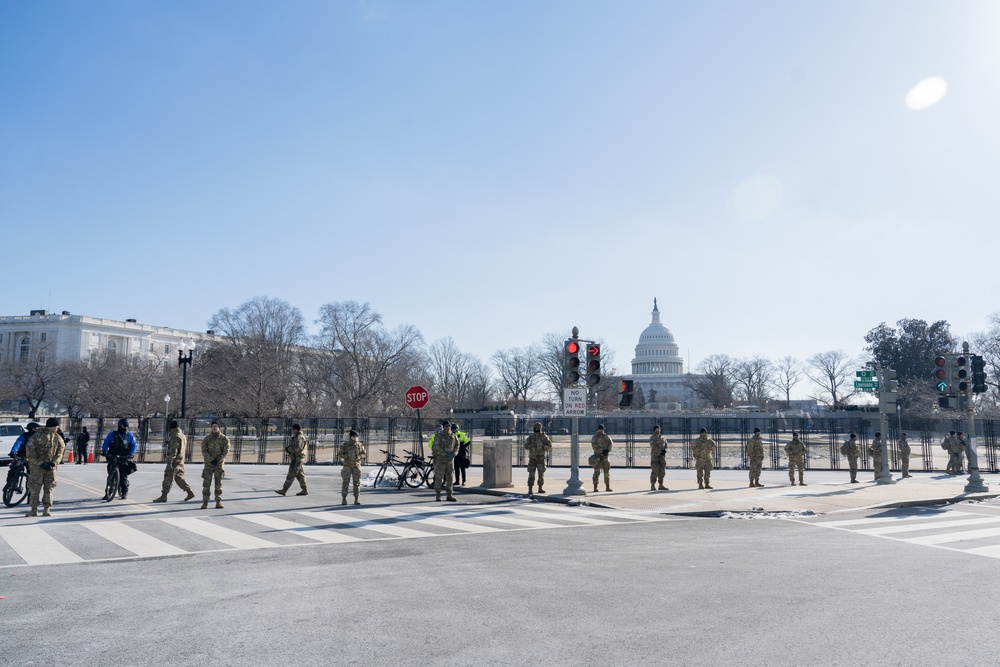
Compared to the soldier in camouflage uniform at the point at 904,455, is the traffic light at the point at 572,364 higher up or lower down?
higher up

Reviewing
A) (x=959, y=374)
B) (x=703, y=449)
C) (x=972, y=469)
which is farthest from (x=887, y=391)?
(x=703, y=449)

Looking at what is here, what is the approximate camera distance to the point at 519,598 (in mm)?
7801

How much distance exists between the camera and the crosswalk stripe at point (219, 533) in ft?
37.8

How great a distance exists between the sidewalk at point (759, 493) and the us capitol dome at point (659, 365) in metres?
123

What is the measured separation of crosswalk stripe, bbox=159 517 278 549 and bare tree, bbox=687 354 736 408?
119239 mm

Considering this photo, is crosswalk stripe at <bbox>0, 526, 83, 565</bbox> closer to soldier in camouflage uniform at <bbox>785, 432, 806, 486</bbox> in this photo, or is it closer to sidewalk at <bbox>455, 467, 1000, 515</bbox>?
sidewalk at <bbox>455, 467, 1000, 515</bbox>

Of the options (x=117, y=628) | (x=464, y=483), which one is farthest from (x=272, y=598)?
(x=464, y=483)

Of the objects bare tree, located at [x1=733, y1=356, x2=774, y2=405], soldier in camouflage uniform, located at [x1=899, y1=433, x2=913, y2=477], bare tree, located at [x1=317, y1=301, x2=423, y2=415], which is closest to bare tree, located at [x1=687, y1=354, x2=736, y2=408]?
bare tree, located at [x1=733, y1=356, x2=774, y2=405]

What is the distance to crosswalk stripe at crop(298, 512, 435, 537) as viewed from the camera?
1282 centimetres

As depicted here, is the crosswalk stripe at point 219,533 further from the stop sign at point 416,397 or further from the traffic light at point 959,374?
the traffic light at point 959,374

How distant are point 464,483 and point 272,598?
14.4m

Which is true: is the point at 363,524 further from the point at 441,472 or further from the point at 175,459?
the point at 175,459

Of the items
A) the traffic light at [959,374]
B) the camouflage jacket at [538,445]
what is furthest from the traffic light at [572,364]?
the traffic light at [959,374]

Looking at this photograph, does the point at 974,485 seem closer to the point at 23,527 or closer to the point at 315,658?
the point at 315,658
